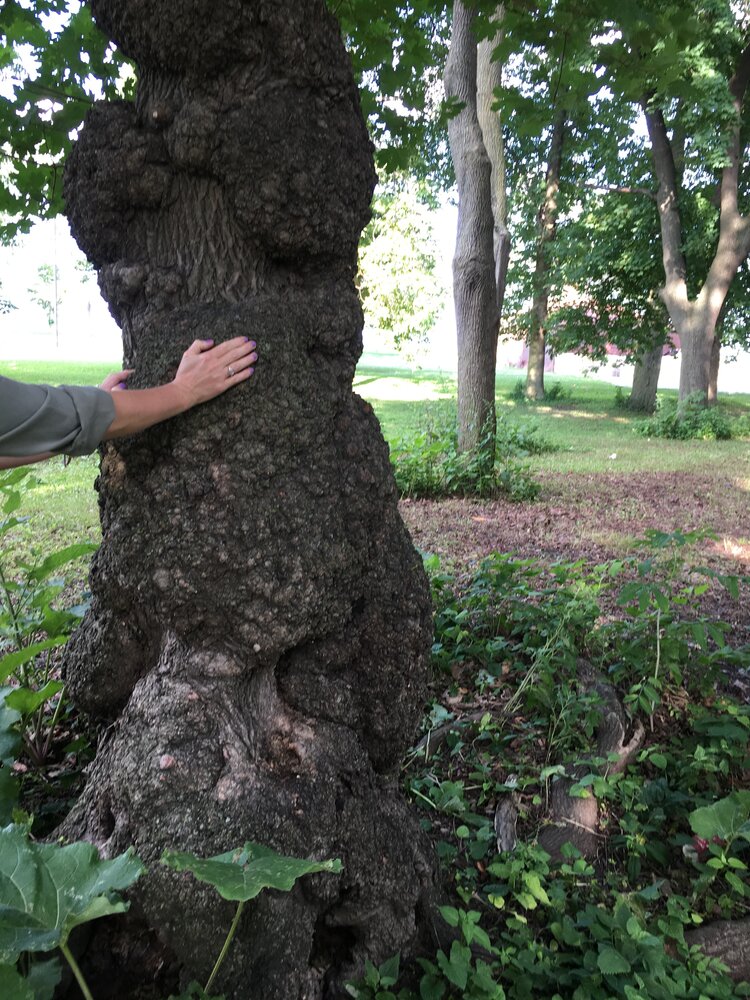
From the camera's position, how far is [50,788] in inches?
104

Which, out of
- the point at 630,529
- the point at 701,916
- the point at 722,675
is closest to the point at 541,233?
the point at 630,529

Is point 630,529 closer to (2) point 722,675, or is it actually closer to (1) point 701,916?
(2) point 722,675

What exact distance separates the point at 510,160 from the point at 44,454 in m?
22.8

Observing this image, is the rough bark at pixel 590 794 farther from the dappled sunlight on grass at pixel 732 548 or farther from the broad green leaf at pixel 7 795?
the dappled sunlight on grass at pixel 732 548

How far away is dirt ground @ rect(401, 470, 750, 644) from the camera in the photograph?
622 cm

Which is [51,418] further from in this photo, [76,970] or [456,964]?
[456,964]

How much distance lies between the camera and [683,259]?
54.6 feet

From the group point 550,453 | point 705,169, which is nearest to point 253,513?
point 550,453

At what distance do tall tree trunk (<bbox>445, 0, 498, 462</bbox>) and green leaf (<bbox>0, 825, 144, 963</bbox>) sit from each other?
7686 millimetres

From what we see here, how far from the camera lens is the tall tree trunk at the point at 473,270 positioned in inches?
341

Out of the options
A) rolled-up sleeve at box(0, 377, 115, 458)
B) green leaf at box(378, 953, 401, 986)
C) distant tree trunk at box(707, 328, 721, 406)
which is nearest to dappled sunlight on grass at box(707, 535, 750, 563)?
green leaf at box(378, 953, 401, 986)

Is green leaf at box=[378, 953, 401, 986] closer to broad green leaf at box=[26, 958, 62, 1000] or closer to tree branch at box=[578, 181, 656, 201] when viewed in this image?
broad green leaf at box=[26, 958, 62, 1000]

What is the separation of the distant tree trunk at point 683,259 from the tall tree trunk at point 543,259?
3675mm

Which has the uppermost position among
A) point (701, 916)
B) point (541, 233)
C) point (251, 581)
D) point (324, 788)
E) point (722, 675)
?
point (541, 233)
